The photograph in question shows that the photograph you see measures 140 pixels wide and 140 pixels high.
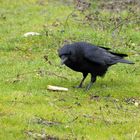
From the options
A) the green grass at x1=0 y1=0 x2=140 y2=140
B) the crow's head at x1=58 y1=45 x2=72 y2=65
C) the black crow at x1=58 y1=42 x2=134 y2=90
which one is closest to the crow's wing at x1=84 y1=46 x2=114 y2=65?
the black crow at x1=58 y1=42 x2=134 y2=90

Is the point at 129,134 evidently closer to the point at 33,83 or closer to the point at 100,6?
the point at 33,83

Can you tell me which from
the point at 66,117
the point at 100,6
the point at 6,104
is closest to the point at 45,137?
the point at 66,117

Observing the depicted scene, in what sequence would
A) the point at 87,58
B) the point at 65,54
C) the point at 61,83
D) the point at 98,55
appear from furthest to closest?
1. the point at 61,83
2. the point at 98,55
3. the point at 87,58
4. the point at 65,54

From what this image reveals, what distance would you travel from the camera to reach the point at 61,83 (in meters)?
11.9

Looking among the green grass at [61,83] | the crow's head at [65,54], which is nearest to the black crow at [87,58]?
the crow's head at [65,54]

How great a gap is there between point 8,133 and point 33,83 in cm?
323

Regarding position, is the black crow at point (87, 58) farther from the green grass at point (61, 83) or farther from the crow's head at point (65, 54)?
the green grass at point (61, 83)

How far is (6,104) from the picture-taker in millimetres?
10148

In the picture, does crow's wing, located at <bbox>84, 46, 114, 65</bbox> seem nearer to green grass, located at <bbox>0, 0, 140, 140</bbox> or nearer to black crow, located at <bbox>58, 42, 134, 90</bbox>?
black crow, located at <bbox>58, 42, 134, 90</bbox>

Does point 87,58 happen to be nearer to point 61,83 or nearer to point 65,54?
point 65,54

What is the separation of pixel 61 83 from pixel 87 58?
3.38 ft

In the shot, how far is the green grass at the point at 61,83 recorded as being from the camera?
9.05 meters

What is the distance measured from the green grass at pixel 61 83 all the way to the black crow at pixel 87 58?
41 cm

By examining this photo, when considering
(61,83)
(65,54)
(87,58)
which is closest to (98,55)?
(87,58)
